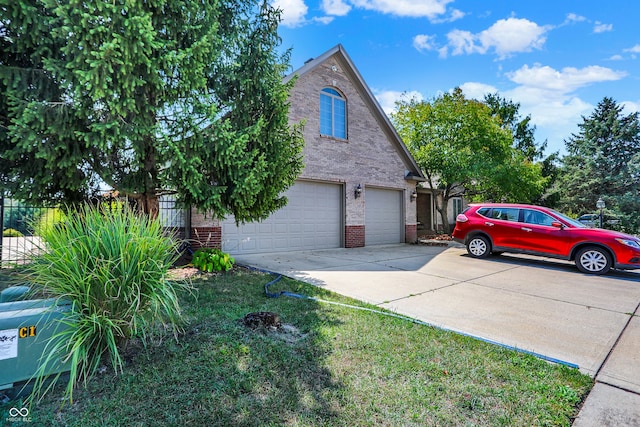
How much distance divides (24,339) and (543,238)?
9787 millimetres

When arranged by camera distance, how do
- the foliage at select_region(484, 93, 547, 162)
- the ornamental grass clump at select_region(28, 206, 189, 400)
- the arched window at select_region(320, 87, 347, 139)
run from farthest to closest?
the foliage at select_region(484, 93, 547, 162), the arched window at select_region(320, 87, 347, 139), the ornamental grass clump at select_region(28, 206, 189, 400)

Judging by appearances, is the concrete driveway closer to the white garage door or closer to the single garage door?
the single garage door

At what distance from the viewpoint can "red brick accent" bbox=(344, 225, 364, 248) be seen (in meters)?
11.4

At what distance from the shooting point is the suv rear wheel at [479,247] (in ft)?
30.4

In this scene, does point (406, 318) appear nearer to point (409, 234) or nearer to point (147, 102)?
point (147, 102)

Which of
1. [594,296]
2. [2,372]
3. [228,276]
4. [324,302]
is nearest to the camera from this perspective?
[2,372]

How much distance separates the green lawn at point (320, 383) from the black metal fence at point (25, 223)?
1.23 meters

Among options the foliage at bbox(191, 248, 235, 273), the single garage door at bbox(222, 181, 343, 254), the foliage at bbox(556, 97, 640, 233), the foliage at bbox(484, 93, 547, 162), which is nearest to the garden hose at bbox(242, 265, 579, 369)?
the foliage at bbox(191, 248, 235, 273)

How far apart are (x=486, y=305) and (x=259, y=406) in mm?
3869

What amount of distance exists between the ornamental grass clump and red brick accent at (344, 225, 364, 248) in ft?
29.1

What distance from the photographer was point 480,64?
46.0ft

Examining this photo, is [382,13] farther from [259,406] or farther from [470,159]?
[259,406]

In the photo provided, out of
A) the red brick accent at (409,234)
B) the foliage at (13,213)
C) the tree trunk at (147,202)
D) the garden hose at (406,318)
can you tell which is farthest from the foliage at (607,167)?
the foliage at (13,213)

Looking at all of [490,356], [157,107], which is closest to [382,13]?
[157,107]
